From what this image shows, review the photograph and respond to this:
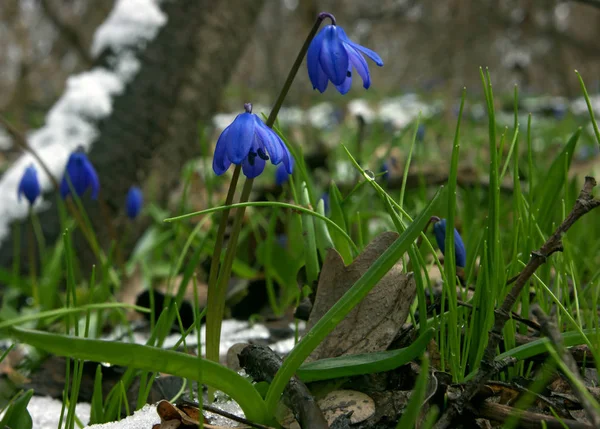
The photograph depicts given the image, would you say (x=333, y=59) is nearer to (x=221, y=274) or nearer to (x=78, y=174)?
(x=221, y=274)

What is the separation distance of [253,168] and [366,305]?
0.33 metres

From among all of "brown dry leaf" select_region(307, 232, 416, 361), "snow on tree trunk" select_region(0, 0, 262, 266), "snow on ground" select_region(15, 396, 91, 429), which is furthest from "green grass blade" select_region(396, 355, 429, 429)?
"snow on tree trunk" select_region(0, 0, 262, 266)

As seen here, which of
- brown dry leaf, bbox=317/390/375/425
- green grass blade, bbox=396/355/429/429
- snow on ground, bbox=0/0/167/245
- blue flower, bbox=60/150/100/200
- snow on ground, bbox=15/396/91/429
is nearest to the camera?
green grass blade, bbox=396/355/429/429

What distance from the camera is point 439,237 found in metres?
1.36

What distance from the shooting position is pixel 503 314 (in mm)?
952

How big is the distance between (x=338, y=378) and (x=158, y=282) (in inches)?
61.5

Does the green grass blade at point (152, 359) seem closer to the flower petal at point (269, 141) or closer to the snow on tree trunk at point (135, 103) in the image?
the flower petal at point (269, 141)

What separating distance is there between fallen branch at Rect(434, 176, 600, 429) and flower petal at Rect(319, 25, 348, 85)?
1.41 ft

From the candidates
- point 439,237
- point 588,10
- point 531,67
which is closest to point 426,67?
point 531,67

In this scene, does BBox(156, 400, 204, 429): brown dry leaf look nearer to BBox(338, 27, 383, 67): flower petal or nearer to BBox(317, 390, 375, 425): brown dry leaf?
BBox(317, 390, 375, 425): brown dry leaf

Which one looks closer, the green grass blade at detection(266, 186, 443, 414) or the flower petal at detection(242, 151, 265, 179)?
the green grass blade at detection(266, 186, 443, 414)

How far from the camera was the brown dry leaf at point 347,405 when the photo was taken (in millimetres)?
1001

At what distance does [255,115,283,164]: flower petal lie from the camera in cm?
104


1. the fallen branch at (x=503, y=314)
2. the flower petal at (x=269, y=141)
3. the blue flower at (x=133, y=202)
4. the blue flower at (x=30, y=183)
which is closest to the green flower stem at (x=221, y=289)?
the flower petal at (x=269, y=141)
